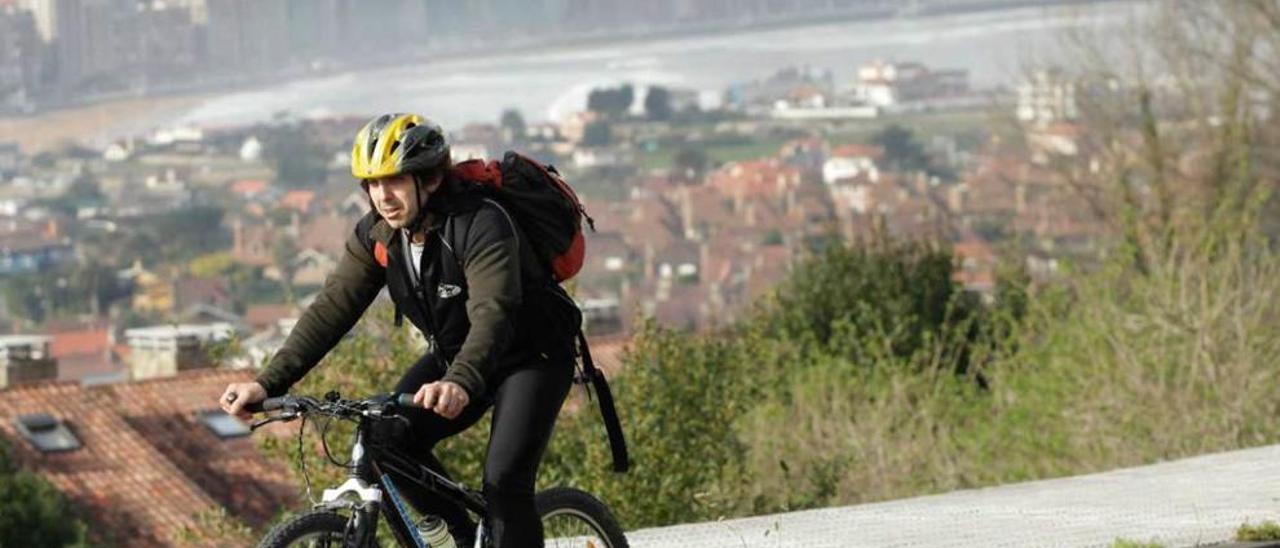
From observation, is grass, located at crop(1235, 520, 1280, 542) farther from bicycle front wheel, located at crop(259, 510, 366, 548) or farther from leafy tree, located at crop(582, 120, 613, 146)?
leafy tree, located at crop(582, 120, 613, 146)

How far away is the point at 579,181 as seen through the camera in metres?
151

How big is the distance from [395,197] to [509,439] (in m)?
0.67

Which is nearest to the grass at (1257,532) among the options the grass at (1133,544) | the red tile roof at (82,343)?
the grass at (1133,544)

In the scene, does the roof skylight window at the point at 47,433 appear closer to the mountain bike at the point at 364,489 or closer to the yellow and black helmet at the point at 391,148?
the mountain bike at the point at 364,489

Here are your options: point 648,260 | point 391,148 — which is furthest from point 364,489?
point 648,260

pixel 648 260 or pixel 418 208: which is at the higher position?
pixel 418 208

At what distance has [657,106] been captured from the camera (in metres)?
169

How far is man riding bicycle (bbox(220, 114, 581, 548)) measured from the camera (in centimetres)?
690

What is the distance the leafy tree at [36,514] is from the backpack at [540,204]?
1281 inches

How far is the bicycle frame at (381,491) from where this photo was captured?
6.80 meters

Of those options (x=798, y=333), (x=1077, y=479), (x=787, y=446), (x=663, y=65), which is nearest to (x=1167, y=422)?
(x=787, y=446)

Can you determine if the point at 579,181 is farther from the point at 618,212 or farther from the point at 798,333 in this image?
the point at 798,333

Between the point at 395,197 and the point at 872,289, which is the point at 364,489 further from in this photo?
the point at 872,289

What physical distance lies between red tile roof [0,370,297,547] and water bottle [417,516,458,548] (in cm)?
3493
